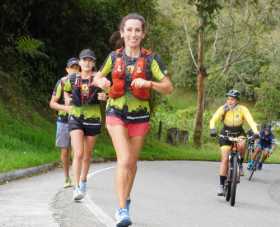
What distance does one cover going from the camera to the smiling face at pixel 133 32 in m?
7.19

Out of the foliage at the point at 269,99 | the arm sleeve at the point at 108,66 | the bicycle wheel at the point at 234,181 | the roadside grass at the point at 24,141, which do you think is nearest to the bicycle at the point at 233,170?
the bicycle wheel at the point at 234,181

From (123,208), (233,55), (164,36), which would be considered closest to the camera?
(123,208)

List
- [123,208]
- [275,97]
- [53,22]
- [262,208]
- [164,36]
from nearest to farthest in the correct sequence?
1. [123,208]
2. [262,208]
3. [53,22]
4. [164,36]
5. [275,97]

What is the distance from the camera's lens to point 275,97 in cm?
6347

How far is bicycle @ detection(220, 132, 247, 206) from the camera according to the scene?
38.3ft

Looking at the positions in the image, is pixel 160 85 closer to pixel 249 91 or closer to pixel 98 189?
pixel 98 189

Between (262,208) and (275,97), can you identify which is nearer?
(262,208)

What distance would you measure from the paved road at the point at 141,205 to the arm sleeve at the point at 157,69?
6.18ft

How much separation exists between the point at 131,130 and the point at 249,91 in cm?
6210

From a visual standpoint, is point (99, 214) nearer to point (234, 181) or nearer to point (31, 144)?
point (234, 181)

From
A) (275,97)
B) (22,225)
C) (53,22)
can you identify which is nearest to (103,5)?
(53,22)

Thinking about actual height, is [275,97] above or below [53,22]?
below

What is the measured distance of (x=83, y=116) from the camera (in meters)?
9.86

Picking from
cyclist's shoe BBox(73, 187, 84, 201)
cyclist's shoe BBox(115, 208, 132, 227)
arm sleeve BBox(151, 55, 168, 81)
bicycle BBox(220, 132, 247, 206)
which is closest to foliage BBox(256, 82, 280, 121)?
bicycle BBox(220, 132, 247, 206)
